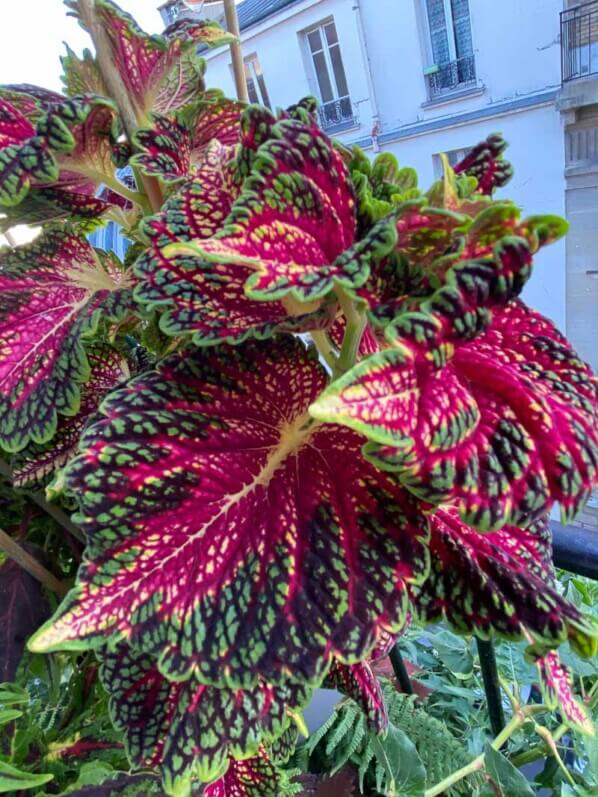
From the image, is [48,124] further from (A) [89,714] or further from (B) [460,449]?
(A) [89,714]

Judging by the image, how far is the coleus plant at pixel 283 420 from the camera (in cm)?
23

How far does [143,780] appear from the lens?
0.42 metres

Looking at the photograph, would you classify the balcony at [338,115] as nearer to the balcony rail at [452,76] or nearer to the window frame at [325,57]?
the window frame at [325,57]

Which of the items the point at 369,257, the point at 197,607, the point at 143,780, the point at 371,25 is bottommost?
the point at 143,780

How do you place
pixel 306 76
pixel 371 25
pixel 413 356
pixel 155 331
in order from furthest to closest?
1. pixel 306 76
2. pixel 371 25
3. pixel 155 331
4. pixel 413 356

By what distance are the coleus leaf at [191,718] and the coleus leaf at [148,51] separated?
1.12 ft

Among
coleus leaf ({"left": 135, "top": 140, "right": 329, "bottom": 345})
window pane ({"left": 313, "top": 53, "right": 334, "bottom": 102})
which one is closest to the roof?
window pane ({"left": 313, "top": 53, "right": 334, "bottom": 102})

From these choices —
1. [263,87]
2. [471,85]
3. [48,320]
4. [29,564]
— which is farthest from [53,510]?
[263,87]

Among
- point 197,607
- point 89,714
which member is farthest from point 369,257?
point 89,714

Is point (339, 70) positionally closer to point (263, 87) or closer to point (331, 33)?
point (331, 33)

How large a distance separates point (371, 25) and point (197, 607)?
415 cm

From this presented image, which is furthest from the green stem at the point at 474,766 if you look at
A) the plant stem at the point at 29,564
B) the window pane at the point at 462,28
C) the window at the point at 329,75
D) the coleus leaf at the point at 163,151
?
the window at the point at 329,75

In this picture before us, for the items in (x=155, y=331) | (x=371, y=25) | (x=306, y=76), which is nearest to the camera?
(x=155, y=331)

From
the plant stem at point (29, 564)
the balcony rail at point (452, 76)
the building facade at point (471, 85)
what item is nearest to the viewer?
the plant stem at point (29, 564)
